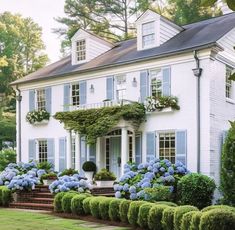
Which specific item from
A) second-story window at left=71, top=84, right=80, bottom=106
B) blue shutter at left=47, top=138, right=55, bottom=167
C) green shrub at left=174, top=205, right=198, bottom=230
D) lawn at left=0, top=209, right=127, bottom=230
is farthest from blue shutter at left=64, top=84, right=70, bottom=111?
green shrub at left=174, top=205, right=198, bottom=230

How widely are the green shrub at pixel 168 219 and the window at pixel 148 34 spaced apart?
9141mm

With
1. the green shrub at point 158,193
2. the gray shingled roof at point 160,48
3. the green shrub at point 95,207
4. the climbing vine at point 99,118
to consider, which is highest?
the gray shingled roof at point 160,48

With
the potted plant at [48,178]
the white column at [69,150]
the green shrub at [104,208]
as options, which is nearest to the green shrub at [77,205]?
the green shrub at [104,208]

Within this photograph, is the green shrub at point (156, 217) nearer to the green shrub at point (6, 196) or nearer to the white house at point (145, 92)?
the white house at point (145, 92)

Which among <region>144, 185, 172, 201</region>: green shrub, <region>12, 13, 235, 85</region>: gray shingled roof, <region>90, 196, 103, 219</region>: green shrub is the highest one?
<region>12, 13, 235, 85</region>: gray shingled roof

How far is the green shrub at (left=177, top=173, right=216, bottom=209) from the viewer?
12.7 meters

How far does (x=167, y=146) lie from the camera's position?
50.0ft

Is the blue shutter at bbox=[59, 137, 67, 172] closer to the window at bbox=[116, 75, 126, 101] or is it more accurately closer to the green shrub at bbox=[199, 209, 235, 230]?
the window at bbox=[116, 75, 126, 101]

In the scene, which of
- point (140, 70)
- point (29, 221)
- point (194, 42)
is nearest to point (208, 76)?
point (194, 42)

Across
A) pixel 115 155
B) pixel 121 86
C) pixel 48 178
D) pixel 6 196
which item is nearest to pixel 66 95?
pixel 121 86

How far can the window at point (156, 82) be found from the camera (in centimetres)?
1548

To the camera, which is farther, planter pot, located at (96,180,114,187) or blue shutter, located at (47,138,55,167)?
blue shutter, located at (47,138,55,167)

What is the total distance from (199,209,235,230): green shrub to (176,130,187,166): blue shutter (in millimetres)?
7070

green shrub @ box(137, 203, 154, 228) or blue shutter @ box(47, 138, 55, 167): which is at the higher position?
blue shutter @ box(47, 138, 55, 167)
